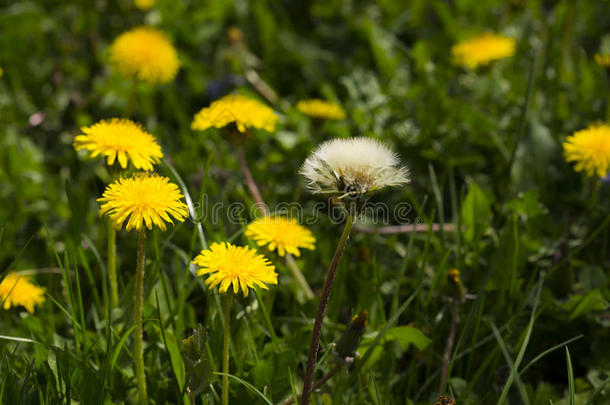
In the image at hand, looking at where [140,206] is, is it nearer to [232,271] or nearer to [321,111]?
[232,271]

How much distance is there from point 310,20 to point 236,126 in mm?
1937

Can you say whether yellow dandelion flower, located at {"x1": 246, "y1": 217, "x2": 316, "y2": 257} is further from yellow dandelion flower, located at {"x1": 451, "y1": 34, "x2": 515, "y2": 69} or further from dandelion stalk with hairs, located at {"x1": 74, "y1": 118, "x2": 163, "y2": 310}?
yellow dandelion flower, located at {"x1": 451, "y1": 34, "x2": 515, "y2": 69}

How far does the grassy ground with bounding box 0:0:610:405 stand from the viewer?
5.23ft

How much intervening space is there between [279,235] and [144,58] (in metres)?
1.25

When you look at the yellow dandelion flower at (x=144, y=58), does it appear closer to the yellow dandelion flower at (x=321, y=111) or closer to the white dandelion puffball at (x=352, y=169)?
the yellow dandelion flower at (x=321, y=111)

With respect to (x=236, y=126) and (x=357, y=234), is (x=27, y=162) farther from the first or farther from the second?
(x=357, y=234)

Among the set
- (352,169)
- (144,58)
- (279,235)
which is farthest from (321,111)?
(352,169)

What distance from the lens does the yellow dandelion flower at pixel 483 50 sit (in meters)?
2.76

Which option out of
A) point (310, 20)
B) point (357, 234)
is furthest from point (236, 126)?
point (310, 20)

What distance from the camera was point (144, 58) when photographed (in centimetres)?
254

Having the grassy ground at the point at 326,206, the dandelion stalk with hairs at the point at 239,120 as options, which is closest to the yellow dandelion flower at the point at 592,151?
the grassy ground at the point at 326,206

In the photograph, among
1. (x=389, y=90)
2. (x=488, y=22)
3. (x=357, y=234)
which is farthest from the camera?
(x=488, y=22)

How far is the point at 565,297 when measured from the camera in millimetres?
1966

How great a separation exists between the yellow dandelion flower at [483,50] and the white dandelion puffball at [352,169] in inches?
62.0
